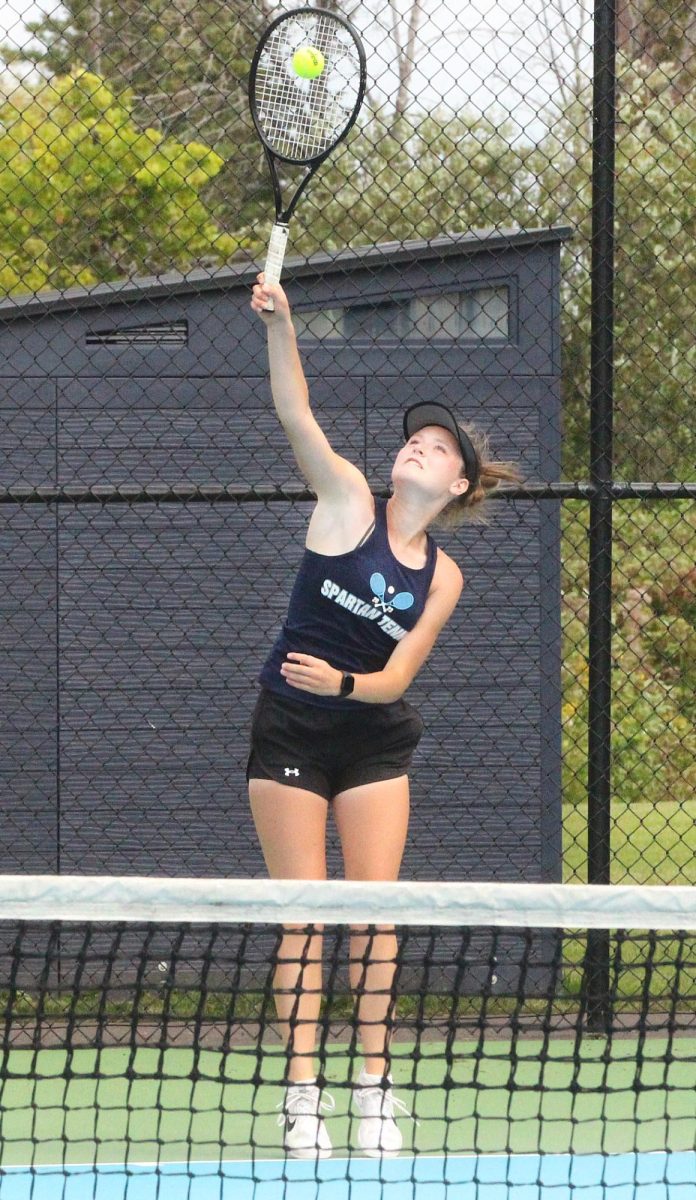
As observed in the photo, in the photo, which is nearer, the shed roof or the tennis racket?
the tennis racket

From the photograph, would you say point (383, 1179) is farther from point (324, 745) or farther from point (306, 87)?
point (306, 87)

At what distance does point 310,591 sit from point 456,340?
1662mm

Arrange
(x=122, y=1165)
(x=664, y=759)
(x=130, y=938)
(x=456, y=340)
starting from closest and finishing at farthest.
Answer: (x=122, y=1165), (x=130, y=938), (x=456, y=340), (x=664, y=759)

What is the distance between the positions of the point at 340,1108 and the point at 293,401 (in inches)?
65.8

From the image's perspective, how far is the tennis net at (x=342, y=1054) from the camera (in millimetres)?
2475

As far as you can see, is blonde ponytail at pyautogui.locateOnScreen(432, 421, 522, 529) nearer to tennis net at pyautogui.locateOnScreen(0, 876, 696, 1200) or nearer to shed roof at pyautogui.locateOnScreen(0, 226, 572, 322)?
tennis net at pyautogui.locateOnScreen(0, 876, 696, 1200)

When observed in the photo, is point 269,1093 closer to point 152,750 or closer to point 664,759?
point 152,750

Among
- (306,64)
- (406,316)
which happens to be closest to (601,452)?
(406,316)

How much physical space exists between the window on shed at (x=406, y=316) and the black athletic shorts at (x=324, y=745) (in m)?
1.80

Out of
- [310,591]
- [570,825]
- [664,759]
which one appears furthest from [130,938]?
[664,759]

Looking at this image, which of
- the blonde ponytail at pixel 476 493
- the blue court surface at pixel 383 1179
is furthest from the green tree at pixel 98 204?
the blue court surface at pixel 383 1179

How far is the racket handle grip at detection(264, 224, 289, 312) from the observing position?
2857 mm

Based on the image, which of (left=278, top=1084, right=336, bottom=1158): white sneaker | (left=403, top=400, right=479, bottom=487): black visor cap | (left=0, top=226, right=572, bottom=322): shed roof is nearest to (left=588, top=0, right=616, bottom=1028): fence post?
(left=0, top=226, right=572, bottom=322): shed roof

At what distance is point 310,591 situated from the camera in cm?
320
